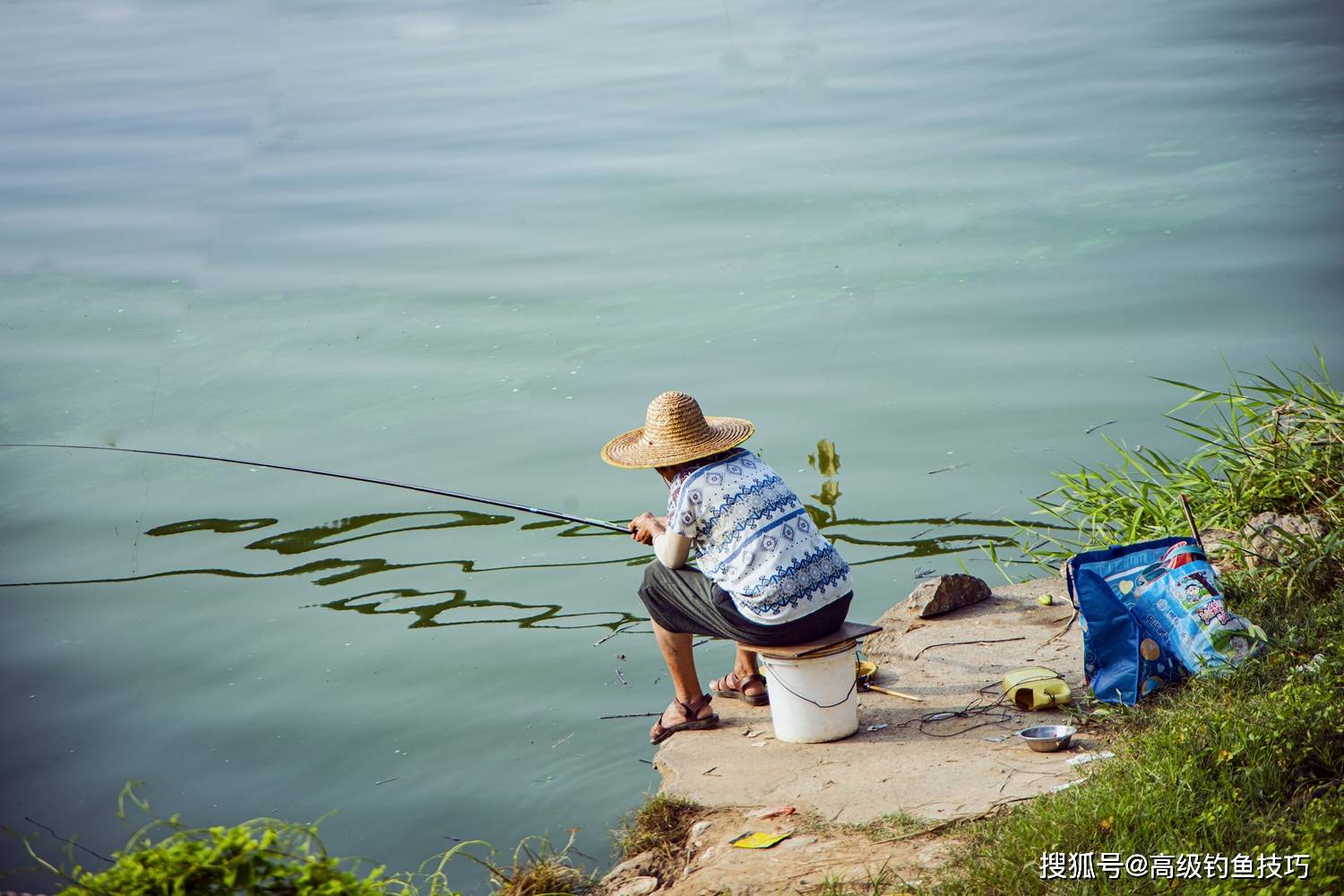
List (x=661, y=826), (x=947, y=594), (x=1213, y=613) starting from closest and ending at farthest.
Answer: (x=661, y=826)
(x=1213, y=613)
(x=947, y=594)

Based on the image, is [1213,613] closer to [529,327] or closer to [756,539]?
[756,539]

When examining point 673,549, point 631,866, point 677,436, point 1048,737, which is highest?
point 677,436

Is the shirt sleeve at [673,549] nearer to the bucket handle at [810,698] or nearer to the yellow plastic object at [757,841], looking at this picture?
the bucket handle at [810,698]

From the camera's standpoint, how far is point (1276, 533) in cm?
427

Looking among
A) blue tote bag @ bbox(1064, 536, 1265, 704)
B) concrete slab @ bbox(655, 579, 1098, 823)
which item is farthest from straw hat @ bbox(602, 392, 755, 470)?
blue tote bag @ bbox(1064, 536, 1265, 704)

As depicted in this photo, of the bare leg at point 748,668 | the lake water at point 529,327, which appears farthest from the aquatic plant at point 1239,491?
the bare leg at point 748,668

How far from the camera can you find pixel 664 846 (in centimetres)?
338

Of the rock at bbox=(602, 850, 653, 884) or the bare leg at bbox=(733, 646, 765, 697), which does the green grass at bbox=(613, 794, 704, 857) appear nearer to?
the rock at bbox=(602, 850, 653, 884)

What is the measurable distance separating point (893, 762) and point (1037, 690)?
0.48m

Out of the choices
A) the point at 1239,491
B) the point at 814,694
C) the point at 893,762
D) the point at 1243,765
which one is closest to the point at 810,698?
the point at 814,694

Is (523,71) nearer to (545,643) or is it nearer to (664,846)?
(545,643)

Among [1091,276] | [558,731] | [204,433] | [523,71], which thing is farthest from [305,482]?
[523,71]

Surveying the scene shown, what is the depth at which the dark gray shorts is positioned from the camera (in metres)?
3.80

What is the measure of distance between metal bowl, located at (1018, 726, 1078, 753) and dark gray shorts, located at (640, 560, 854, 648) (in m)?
0.64
